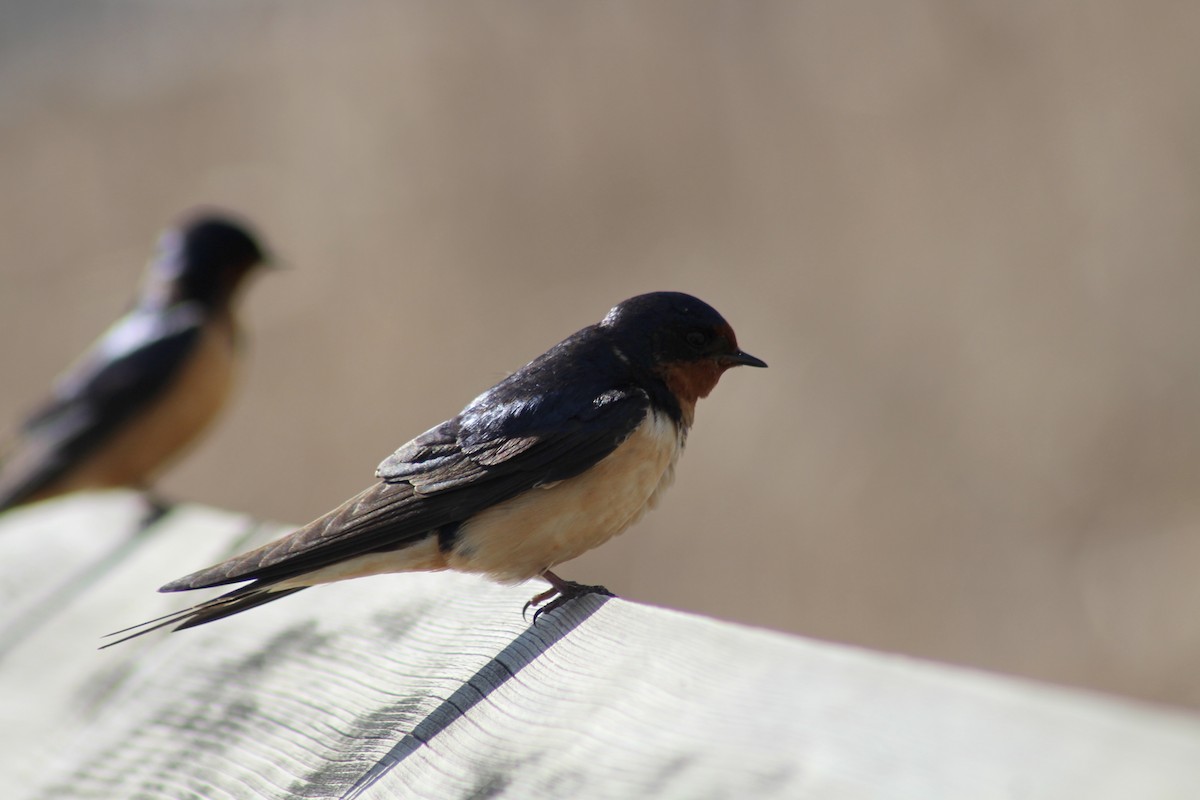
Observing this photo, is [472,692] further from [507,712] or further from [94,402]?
[94,402]

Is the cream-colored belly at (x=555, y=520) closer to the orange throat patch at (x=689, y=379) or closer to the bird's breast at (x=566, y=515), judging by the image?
the bird's breast at (x=566, y=515)

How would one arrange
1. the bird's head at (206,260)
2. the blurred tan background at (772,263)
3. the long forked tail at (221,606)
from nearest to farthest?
the long forked tail at (221,606)
the bird's head at (206,260)
the blurred tan background at (772,263)

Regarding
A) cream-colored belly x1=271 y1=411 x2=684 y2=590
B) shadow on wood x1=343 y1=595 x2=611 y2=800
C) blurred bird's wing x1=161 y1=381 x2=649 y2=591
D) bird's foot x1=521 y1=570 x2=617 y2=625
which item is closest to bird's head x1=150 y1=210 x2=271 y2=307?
blurred bird's wing x1=161 y1=381 x2=649 y2=591

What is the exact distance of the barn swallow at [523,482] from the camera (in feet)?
8.68

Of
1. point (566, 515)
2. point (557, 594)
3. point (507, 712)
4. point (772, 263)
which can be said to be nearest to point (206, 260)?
point (772, 263)

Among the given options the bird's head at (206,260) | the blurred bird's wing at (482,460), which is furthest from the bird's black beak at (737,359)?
the bird's head at (206,260)

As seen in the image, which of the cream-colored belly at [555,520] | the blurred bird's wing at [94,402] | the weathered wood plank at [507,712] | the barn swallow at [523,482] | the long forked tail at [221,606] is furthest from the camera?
the blurred bird's wing at [94,402]

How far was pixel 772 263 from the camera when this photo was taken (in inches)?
364

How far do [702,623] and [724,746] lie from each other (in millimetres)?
363

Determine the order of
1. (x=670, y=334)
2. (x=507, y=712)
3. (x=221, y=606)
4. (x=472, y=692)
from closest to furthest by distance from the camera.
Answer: (x=507, y=712) < (x=472, y=692) < (x=221, y=606) < (x=670, y=334)

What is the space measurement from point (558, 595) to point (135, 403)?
4140 millimetres

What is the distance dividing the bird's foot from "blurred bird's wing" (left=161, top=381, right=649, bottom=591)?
21 centimetres

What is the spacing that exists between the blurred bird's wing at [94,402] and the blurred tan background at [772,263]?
279 centimetres

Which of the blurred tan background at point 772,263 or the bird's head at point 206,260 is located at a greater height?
the bird's head at point 206,260
